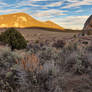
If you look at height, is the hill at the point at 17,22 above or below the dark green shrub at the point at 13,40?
above

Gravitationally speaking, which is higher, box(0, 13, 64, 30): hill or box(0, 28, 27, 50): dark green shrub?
box(0, 13, 64, 30): hill

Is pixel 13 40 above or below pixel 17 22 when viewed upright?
below

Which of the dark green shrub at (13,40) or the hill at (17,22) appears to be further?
the hill at (17,22)

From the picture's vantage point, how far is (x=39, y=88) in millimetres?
2881

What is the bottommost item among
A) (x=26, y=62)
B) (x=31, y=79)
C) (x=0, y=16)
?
(x=31, y=79)

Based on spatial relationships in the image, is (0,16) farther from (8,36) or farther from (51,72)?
(51,72)

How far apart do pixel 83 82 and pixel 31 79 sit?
1.47 meters

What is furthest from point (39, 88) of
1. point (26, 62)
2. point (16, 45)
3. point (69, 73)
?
point (16, 45)

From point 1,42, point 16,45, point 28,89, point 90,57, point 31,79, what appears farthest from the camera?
point 1,42

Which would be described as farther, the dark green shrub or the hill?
the hill

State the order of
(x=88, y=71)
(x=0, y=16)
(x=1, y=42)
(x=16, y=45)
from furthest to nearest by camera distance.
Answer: (x=0, y=16), (x=1, y=42), (x=16, y=45), (x=88, y=71)

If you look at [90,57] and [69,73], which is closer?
[69,73]

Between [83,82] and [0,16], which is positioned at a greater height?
[0,16]

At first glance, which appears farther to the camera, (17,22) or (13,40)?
(17,22)
